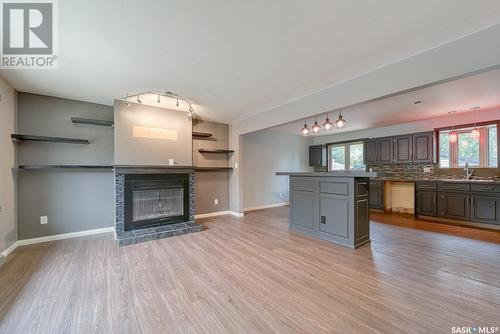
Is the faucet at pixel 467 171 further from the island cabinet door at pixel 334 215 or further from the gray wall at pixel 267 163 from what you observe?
the gray wall at pixel 267 163

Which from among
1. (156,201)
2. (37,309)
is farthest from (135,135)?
(37,309)

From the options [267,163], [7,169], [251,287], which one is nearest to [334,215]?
[251,287]

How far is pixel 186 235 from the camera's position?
3.99 metres

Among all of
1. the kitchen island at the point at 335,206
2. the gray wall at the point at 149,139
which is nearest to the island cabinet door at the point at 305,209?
the kitchen island at the point at 335,206

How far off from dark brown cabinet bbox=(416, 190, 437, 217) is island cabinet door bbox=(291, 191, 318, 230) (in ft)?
11.1

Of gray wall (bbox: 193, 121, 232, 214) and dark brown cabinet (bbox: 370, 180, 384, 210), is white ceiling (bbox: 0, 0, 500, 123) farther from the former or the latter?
dark brown cabinet (bbox: 370, 180, 384, 210)

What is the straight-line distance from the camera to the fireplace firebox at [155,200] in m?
3.90

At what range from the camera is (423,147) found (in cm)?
542

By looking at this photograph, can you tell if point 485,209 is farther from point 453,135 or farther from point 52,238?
point 52,238

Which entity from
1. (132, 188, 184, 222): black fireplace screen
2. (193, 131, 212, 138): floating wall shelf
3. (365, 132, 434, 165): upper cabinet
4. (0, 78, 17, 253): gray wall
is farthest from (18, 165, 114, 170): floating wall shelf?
(365, 132, 434, 165): upper cabinet

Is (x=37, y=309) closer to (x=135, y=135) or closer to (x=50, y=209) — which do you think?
(x=50, y=209)

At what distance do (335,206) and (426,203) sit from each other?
334 centimetres

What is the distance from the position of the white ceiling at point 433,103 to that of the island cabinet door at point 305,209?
6.44 feet

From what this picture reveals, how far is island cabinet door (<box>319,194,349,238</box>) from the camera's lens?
11.0 ft
